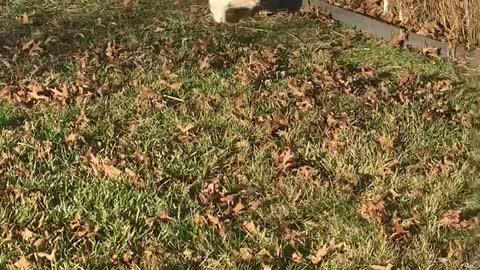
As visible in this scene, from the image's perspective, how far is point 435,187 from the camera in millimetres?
4160

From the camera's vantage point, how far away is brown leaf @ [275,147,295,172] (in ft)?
14.3

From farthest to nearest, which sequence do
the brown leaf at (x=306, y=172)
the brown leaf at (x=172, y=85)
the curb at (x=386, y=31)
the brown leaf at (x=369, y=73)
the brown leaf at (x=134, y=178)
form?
the curb at (x=386, y=31)
the brown leaf at (x=369, y=73)
the brown leaf at (x=172, y=85)
the brown leaf at (x=306, y=172)
the brown leaf at (x=134, y=178)

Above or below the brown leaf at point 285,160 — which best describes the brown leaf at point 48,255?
above

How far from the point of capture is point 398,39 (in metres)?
6.78

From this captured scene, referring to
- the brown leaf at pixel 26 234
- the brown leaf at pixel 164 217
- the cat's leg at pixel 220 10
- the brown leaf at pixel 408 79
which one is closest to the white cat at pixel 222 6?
the cat's leg at pixel 220 10

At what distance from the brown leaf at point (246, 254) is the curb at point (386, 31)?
3.33 meters

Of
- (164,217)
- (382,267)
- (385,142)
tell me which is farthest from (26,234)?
(385,142)

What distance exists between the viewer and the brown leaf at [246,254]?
3.49 m

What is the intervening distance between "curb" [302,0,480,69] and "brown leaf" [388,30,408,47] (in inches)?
1.0

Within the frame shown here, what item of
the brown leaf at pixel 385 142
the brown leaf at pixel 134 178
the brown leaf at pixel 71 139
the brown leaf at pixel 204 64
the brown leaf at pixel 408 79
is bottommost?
the brown leaf at pixel 408 79

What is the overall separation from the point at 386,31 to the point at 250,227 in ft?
12.1

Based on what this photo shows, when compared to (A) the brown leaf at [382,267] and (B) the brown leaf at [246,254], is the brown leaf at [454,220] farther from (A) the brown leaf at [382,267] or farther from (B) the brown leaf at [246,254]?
(B) the brown leaf at [246,254]

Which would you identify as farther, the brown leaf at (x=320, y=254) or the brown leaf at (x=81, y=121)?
the brown leaf at (x=81, y=121)

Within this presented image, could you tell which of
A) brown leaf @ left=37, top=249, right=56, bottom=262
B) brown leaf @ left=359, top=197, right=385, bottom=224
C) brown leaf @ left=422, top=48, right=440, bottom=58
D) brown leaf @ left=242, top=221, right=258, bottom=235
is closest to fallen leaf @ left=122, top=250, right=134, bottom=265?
brown leaf @ left=37, top=249, right=56, bottom=262
